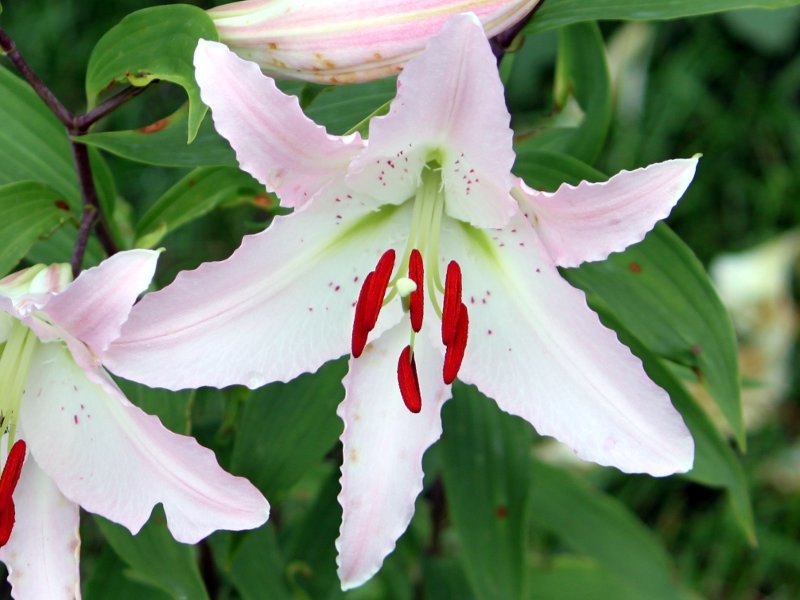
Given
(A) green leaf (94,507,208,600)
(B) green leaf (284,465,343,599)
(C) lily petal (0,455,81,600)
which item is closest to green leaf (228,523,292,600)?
(B) green leaf (284,465,343,599)

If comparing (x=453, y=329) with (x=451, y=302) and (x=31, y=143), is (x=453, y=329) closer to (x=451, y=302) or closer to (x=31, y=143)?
(x=451, y=302)

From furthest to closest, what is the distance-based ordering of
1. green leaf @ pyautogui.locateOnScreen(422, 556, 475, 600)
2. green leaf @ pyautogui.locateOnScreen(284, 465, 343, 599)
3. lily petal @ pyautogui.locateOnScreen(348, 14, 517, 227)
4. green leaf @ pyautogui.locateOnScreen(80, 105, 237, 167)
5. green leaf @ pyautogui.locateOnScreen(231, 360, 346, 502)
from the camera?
1. green leaf @ pyautogui.locateOnScreen(422, 556, 475, 600)
2. green leaf @ pyautogui.locateOnScreen(284, 465, 343, 599)
3. green leaf @ pyautogui.locateOnScreen(231, 360, 346, 502)
4. green leaf @ pyautogui.locateOnScreen(80, 105, 237, 167)
5. lily petal @ pyautogui.locateOnScreen(348, 14, 517, 227)

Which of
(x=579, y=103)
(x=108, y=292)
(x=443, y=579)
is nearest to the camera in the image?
(x=108, y=292)

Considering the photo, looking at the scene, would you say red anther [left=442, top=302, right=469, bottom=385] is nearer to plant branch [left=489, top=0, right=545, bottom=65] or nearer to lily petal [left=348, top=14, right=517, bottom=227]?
lily petal [left=348, top=14, right=517, bottom=227]

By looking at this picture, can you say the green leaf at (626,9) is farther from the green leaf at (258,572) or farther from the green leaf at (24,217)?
the green leaf at (258,572)

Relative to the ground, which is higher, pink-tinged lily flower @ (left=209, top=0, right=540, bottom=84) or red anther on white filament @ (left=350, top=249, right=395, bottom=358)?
pink-tinged lily flower @ (left=209, top=0, right=540, bottom=84)

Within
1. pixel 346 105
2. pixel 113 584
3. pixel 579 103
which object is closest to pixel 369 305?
pixel 346 105
